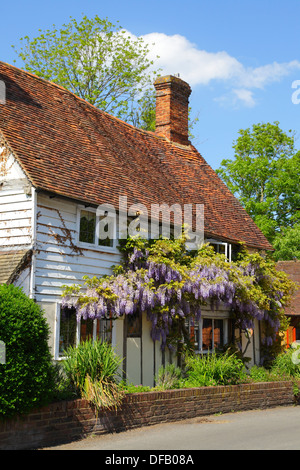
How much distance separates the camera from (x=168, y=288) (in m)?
15.2

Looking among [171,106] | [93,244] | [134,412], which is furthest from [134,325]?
[171,106]

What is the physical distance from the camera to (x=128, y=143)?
66.4 feet

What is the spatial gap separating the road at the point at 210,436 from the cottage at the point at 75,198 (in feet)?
9.79

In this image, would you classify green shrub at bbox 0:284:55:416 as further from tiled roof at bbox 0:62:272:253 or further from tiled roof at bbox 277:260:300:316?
tiled roof at bbox 277:260:300:316

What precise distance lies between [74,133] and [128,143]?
3284 mm

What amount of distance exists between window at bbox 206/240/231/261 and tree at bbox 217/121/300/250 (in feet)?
52.4

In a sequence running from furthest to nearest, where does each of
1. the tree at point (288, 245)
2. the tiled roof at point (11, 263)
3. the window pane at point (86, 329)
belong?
the tree at point (288, 245)
the window pane at point (86, 329)
the tiled roof at point (11, 263)

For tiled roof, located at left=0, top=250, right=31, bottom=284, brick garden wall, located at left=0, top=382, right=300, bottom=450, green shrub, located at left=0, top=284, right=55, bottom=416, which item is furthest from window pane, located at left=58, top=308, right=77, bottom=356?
green shrub, located at left=0, top=284, right=55, bottom=416

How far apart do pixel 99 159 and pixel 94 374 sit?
745cm

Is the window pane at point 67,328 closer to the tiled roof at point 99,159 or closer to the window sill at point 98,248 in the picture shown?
the window sill at point 98,248

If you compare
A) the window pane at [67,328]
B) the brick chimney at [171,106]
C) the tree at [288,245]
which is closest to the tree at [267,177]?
the tree at [288,245]

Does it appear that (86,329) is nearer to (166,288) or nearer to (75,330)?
(75,330)

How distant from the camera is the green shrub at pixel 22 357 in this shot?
31.1 ft

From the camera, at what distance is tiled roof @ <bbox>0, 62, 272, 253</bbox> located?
575 inches
